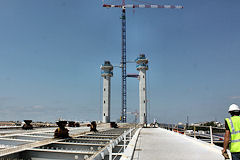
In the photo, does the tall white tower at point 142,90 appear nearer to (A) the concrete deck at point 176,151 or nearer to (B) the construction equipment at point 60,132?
(B) the construction equipment at point 60,132

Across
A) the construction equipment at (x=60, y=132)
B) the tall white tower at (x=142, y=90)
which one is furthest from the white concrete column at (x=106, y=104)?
the construction equipment at (x=60, y=132)

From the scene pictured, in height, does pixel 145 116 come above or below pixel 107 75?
below

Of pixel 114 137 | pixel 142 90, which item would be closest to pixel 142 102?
pixel 142 90

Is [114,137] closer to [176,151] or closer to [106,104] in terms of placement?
[176,151]

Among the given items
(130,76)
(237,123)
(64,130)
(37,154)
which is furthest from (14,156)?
(130,76)

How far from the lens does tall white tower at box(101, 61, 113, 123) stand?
79250mm

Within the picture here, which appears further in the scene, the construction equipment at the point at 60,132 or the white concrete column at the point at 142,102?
the white concrete column at the point at 142,102

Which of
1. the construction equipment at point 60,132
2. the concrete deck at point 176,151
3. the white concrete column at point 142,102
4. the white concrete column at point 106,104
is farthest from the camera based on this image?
the white concrete column at point 106,104

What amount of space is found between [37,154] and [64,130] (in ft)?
18.7

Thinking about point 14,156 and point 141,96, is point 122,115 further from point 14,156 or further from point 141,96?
point 14,156

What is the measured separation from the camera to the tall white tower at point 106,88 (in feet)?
260

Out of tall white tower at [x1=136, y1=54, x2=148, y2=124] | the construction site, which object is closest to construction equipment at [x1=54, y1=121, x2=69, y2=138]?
the construction site

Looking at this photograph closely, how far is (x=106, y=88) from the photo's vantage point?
266 feet

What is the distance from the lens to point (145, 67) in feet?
245
